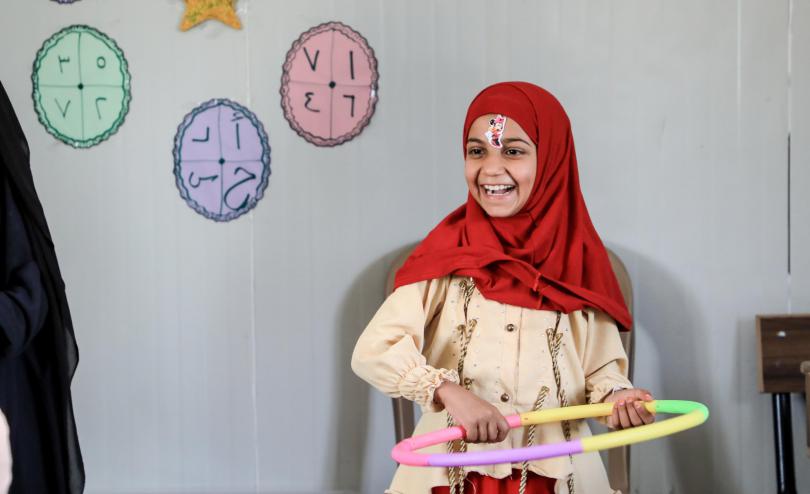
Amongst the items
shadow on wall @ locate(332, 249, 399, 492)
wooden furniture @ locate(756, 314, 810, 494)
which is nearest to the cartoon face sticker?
shadow on wall @ locate(332, 249, 399, 492)

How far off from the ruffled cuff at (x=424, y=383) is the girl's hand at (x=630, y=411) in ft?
1.07

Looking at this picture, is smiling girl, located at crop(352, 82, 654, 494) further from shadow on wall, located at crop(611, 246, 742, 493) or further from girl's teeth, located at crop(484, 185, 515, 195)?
shadow on wall, located at crop(611, 246, 742, 493)

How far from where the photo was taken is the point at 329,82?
2613mm

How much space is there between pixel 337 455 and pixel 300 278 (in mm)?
580

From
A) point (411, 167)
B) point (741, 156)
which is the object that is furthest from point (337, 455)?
point (741, 156)

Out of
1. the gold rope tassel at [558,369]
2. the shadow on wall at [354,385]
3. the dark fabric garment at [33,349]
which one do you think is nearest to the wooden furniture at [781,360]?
the gold rope tassel at [558,369]

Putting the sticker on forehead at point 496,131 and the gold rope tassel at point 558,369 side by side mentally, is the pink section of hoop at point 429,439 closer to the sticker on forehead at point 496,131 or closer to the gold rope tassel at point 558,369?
the gold rope tassel at point 558,369

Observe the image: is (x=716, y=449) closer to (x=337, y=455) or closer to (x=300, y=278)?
(x=337, y=455)

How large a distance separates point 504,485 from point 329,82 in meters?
1.39

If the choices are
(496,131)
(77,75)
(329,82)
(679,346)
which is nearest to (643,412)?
(496,131)

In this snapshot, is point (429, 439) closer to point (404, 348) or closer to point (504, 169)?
point (404, 348)

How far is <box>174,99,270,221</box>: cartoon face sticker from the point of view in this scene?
262 centimetres

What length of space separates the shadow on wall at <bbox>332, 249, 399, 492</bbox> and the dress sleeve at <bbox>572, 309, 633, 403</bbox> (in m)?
0.91

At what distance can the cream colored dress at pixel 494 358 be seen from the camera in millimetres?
1743
